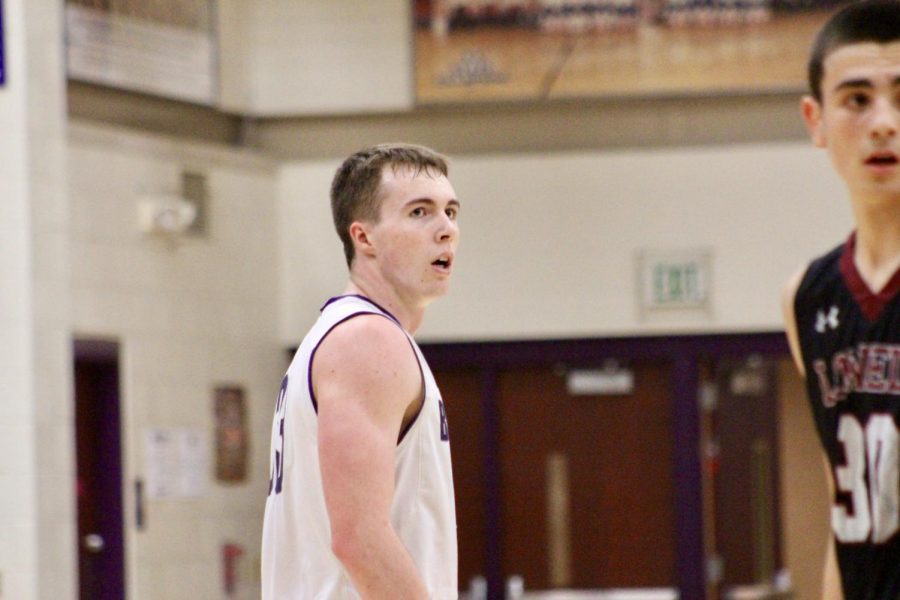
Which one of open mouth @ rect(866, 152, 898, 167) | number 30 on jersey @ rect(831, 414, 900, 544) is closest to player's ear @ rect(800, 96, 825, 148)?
open mouth @ rect(866, 152, 898, 167)

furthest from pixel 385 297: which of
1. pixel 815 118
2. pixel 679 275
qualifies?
pixel 679 275

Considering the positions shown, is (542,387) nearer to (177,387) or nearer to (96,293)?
(177,387)

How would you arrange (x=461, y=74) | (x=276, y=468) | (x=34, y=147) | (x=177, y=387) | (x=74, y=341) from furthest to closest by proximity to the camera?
(x=461, y=74), (x=177, y=387), (x=74, y=341), (x=34, y=147), (x=276, y=468)

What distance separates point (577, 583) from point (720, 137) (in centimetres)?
309

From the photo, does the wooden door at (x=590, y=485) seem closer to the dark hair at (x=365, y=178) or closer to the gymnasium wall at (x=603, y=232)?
the gymnasium wall at (x=603, y=232)

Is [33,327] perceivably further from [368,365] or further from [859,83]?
[859,83]

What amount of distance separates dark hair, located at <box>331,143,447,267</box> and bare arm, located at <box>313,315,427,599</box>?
231mm

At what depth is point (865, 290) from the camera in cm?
241

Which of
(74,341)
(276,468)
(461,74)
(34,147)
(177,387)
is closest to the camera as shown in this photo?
(276,468)

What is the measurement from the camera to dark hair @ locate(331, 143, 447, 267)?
281 centimetres

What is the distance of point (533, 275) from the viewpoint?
10.4 meters

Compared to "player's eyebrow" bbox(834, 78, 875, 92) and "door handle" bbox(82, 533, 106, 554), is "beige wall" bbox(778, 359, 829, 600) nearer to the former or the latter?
"door handle" bbox(82, 533, 106, 554)

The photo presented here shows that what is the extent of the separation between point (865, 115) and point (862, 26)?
134 millimetres

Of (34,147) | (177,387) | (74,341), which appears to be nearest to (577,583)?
(177,387)
